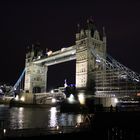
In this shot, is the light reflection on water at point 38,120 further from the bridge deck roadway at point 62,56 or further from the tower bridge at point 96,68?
the bridge deck roadway at point 62,56

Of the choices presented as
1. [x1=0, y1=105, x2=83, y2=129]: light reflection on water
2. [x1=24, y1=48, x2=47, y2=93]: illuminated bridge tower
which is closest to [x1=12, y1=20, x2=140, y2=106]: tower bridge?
[x1=24, y1=48, x2=47, y2=93]: illuminated bridge tower

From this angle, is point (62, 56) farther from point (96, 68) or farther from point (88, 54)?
point (96, 68)

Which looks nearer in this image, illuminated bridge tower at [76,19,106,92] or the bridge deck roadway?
illuminated bridge tower at [76,19,106,92]

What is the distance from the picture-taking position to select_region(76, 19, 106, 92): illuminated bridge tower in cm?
6994

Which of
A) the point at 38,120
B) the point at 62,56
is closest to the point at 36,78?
the point at 62,56

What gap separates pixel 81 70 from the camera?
72625mm

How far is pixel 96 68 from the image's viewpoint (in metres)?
70.7

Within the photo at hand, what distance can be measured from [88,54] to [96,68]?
433cm

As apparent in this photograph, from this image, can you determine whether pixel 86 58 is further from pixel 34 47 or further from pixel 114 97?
pixel 34 47

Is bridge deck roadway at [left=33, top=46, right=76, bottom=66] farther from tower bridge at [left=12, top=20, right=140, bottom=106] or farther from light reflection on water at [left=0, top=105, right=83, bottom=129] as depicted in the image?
light reflection on water at [left=0, top=105, right=83, bottom=129]

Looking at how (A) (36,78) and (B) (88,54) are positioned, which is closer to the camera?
(B) (88,54)

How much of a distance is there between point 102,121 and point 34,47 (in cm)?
9518

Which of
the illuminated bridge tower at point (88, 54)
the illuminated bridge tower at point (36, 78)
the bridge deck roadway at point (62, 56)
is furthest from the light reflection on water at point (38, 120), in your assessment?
the illuminated bridge tower at point (36, 78)

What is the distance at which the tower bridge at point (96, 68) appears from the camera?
198 ft
